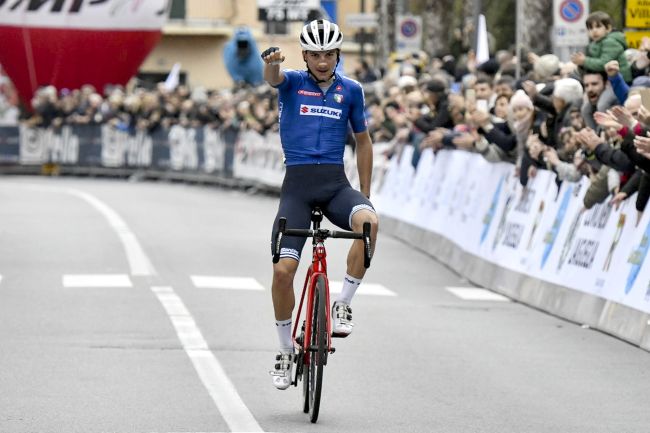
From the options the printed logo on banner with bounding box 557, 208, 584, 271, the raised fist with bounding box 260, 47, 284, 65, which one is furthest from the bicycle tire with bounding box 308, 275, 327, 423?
the printed logo on banner with bounding box 557, 208, 584, 271

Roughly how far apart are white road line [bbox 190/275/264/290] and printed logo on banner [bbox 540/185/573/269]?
2.87 m

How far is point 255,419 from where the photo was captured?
1022 centimetres

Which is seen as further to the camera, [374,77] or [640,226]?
[374,77]

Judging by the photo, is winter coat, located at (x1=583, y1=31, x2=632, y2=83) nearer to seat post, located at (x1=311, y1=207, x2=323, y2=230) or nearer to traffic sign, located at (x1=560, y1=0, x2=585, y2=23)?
traffic sign, located at (x1=560, y1=0, x2=585, y2=23)

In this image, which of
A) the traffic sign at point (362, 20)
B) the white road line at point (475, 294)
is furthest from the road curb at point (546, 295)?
the traffic sign at point (362, 20)

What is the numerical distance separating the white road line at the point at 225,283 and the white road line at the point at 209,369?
45.0 inches

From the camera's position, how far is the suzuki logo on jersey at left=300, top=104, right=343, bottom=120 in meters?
11.0

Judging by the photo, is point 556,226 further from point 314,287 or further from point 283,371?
point 314,287

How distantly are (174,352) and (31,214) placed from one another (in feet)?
57.0

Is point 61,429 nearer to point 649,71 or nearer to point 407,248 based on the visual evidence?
point 649,71

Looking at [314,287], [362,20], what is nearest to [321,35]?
[314,287]

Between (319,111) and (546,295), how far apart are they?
6383mm

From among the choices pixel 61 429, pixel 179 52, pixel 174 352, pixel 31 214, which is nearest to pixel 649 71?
pixel 174 352

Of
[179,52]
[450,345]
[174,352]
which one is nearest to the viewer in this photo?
[174,352]
